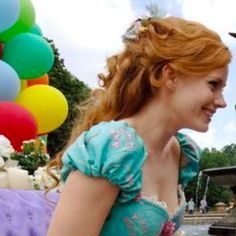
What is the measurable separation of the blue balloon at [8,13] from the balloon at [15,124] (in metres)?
1.00

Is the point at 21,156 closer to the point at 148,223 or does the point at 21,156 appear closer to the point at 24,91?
the point at 148,223

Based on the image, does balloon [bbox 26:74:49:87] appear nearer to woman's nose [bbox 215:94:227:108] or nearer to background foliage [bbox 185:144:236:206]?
woman's nose [bbox 215:94:227:108]

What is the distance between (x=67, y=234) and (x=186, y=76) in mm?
431

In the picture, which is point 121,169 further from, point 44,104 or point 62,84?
point 62,84

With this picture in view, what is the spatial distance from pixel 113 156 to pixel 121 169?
32mm

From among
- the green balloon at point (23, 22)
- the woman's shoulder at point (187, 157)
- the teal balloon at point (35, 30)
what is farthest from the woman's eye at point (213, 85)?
the teal balloon at point (35, 30)

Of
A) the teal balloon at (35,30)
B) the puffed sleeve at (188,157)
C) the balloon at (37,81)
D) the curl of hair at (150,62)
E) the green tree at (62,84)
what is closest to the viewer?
the curl of hair at (150,62)

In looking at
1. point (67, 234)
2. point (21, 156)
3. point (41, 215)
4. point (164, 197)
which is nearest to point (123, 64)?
point (164, 197)

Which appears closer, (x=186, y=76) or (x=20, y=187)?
(x=186, y=76)

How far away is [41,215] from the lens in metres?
3.12

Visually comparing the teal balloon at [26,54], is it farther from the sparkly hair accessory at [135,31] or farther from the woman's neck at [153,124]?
the woman's neck at [153,124]

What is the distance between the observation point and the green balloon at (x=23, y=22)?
864 centimetres

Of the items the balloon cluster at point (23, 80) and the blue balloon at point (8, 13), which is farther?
the balloon cluster at point (23, 80)

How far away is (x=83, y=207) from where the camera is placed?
129cm
